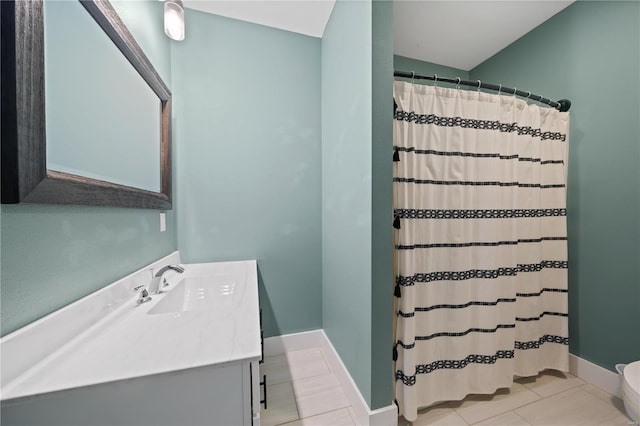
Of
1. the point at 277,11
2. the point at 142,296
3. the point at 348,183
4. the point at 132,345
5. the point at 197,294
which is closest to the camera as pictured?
the point at 132,345

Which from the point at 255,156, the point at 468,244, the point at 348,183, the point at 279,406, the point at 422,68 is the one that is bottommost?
the point at 279,406

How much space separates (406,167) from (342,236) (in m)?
0.58

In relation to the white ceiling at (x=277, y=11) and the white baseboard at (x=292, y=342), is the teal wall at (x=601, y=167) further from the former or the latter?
the white baseboard at (x=292, y=342)

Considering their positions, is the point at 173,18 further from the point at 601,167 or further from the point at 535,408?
the point at 535,408

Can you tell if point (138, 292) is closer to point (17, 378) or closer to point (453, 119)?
point (17, 378)

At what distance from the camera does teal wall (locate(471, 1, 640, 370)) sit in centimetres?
139

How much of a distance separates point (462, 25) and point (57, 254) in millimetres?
2710

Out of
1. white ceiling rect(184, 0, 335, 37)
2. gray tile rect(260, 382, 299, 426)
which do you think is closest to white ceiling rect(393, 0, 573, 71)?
white ceiling rect(184, 0, 335, 37)

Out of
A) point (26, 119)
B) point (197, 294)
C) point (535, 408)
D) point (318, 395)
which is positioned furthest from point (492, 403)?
point (26, 119)

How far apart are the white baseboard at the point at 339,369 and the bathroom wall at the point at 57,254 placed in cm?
123

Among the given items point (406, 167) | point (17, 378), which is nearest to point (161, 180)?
point (17, 378)

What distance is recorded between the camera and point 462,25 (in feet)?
5.98

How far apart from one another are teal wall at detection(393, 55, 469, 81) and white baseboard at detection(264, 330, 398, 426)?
2364 millimetres

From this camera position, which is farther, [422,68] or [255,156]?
[422,68]
